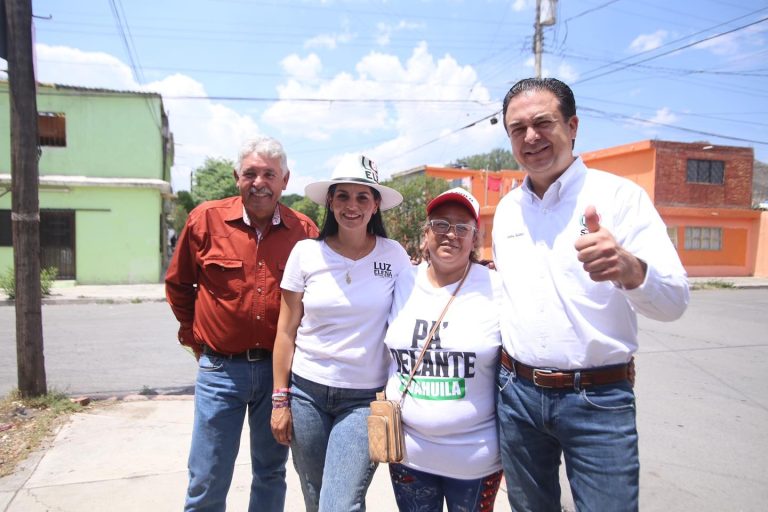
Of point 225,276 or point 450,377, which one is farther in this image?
point 225,276

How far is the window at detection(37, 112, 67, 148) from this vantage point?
1711 cm

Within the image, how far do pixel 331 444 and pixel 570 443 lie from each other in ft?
3.33

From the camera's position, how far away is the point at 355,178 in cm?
240

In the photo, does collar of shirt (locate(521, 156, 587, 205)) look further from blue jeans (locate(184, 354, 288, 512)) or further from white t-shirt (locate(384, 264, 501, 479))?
blue jeans (locate(184, 354, 288, 512))

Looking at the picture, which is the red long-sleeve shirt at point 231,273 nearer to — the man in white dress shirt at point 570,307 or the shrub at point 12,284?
the man in white dress shirt at point 570,307

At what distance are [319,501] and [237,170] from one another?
169cm

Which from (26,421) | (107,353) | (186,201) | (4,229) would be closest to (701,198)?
(107,353)

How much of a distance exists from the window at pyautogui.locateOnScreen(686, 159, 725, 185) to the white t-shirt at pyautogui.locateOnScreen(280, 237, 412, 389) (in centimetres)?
2498

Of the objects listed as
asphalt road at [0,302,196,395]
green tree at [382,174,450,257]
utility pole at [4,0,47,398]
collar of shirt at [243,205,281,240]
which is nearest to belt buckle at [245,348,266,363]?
collar of shirt at [243,205,281,240]

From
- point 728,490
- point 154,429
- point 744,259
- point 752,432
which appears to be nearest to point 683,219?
point 744,259

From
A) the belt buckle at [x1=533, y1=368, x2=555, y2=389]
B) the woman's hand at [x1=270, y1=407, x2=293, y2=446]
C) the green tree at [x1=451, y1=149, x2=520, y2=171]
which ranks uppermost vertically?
the green tree at [x1=451, y1=149, x2=520, y2=171]

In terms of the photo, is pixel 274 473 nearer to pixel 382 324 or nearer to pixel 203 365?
pixel 203 365

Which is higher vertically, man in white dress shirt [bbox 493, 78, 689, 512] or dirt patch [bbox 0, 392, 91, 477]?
man in white dress shirt [bbox 493, 78, 689, 512]

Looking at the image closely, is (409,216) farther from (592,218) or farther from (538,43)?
(592,218)
